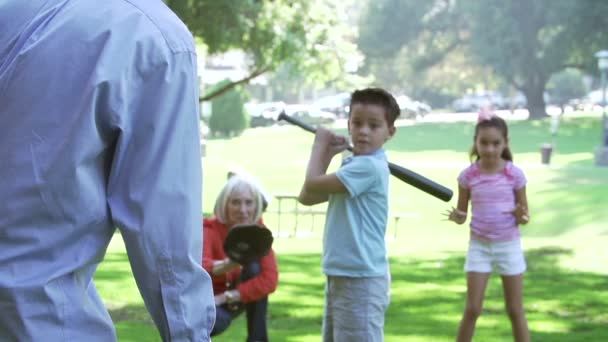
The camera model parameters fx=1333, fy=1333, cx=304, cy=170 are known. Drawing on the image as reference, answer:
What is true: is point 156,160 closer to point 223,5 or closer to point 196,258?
point 196,258

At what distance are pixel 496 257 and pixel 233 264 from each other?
5.39 feet

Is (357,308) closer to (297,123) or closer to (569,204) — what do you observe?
(297,123)

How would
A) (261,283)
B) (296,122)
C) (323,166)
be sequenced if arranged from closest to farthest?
(323,166), (296,122), (261,283)

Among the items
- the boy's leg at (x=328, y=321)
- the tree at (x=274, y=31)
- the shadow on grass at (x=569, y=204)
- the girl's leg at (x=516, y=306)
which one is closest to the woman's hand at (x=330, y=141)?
the boy's leg at (x=328, y=321)

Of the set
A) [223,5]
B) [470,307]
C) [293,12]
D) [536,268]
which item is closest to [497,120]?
[470,307]

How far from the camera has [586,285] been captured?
1296cm

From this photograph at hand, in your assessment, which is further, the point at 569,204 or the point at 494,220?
the point at 569,204

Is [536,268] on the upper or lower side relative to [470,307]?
lower

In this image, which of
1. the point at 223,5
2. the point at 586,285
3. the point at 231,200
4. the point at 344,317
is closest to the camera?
the point at 344,317

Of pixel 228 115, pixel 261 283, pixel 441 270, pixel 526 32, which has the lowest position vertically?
pixel 228 115

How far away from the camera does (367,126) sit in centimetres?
592

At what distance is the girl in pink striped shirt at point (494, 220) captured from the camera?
24.7 ft

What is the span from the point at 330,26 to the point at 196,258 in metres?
19.3

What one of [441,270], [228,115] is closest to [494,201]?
[441,270]
